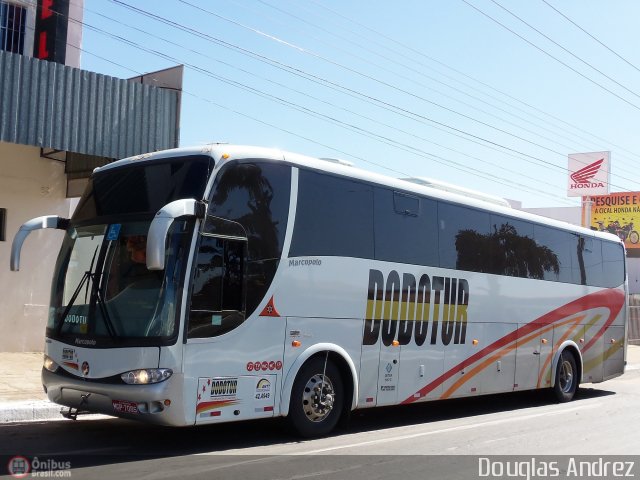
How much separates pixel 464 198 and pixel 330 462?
6089 mm

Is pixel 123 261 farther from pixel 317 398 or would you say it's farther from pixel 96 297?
pixel 317 398

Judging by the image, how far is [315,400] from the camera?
9641mm

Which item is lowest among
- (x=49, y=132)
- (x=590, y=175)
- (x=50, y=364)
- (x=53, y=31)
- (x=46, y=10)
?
(x=50, y=364)

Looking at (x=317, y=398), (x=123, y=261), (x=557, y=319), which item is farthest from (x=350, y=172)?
(x=557, y=319)

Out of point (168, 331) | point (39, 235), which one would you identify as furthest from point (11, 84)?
point (168, 331)

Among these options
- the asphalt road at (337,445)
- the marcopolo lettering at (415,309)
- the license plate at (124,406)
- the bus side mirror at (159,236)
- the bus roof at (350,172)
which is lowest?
the asphalt road at (337,445)

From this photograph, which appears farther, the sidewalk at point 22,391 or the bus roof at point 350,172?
the sidewalk at point 22,391

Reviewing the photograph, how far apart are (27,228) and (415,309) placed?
564 cm

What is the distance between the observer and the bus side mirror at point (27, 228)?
8.89 metres

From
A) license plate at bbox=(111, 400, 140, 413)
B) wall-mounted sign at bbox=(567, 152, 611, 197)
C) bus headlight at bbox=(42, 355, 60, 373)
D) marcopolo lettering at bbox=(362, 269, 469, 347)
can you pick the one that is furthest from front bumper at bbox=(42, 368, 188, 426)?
wall-mounted sign at bbox=(567, 152, 611, 197)

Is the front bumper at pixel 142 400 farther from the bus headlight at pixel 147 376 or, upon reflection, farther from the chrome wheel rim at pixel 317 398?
the chrome wheel rim at pixel 317 398

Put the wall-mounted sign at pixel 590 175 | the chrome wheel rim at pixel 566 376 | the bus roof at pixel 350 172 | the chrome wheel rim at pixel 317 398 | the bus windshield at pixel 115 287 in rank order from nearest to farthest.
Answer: the bus windshield at pixel 115 287 < the bus roof at pixel 350 172 < the chrome wheel rim at pixel 317 398 < the chrome wheel rim at pixel 566 376 < the wall-mounted sign at pixel 590 175

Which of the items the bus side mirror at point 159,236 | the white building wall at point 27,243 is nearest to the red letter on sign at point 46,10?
the white building wall at point 27,243

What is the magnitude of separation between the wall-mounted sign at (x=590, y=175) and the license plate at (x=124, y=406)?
39.0 metres
